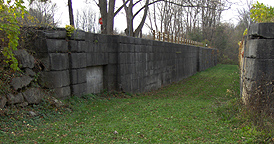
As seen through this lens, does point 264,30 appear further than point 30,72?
No

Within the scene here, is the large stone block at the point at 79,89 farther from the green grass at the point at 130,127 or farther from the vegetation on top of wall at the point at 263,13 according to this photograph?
the vegetation on top of wall at the point at 263,13

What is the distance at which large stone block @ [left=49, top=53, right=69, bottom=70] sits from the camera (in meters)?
6.44

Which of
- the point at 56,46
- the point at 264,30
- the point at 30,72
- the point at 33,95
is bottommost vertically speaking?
the point at 33,95

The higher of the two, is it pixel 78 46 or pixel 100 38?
pixel 100 38

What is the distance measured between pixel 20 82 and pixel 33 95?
0.45m

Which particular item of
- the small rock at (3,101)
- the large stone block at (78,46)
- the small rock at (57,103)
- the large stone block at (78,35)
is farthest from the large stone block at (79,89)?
the small rock at (3,101)

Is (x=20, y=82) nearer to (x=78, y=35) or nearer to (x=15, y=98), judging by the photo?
(x=15, y=98)

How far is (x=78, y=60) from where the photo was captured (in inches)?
290

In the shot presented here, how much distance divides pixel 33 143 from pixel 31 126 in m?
0.92

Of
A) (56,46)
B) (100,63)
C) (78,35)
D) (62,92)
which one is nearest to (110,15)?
(100,63)

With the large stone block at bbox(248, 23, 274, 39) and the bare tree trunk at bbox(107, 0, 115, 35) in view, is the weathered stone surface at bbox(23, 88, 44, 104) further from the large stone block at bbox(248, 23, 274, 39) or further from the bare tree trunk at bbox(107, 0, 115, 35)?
the bare tree trunk at bbox(107, 0, 115, 35)

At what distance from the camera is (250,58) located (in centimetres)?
592

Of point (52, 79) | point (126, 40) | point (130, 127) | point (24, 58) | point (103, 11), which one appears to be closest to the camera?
point (130, 127)

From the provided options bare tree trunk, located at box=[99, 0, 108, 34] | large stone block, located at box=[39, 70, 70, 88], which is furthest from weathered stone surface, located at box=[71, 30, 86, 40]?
bare tree trunk, located at box=[99, 0, 108, 34]
